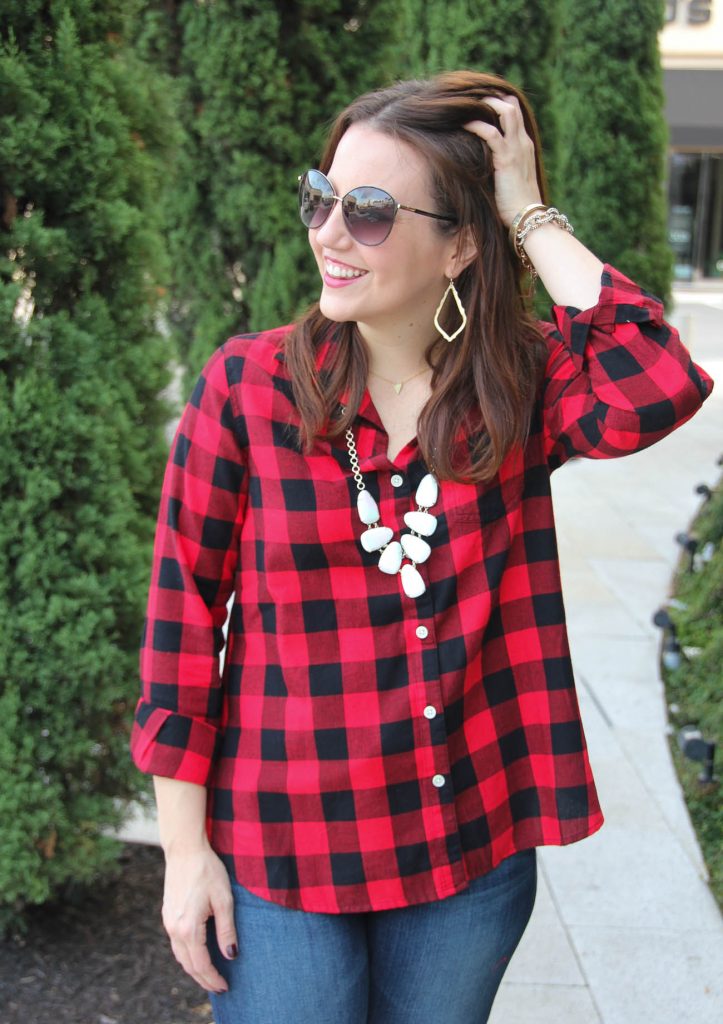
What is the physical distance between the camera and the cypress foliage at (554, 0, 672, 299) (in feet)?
39.1

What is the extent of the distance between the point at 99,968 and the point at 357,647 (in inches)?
70.2

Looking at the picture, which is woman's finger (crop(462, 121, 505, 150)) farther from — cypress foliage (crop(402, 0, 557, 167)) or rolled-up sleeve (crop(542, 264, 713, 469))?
cypress foliage (crop(402, 0, 557, 167))

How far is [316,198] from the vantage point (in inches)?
65.7

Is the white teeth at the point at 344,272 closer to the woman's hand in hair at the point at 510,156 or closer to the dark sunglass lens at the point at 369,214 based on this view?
the dark sunglass lens at the point at 369,214

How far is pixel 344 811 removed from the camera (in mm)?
1584

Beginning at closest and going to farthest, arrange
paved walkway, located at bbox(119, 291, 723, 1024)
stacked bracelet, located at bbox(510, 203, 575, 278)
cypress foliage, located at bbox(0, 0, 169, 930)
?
stacked bracelet, located at bbox(510, 203, 575, 278) < cypress foliage, located at bbox(0, 0, 169, 930) < paved walkway, located at bbox(119, 291, 723, 1024)

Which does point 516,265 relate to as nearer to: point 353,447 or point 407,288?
point 407,288

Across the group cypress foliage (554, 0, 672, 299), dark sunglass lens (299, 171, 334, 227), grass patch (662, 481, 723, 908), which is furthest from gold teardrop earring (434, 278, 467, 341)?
cypress foliage (554, 0, 672, 299)

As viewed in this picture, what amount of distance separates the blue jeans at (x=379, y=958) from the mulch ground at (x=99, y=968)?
118 cm

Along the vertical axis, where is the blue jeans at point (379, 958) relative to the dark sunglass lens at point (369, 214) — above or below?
below

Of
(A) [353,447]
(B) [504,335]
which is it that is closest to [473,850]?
(A) [353,447]

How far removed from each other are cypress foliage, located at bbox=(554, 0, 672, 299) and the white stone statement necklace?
35.7 feet

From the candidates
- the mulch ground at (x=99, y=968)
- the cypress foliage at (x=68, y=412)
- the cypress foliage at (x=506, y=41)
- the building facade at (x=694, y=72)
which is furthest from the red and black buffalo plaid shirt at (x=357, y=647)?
the building facade at (x=694, y=72)

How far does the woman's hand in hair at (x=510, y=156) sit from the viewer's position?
1.66 meters
